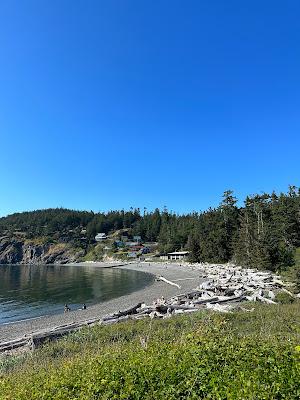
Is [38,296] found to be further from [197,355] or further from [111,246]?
[111,246]

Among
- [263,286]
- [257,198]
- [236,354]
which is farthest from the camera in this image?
[257,198]

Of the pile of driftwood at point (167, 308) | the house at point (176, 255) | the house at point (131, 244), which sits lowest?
the pile of driftwood at point (167, 308)

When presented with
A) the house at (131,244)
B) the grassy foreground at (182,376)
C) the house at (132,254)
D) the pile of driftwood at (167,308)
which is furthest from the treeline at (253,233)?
the house at (131,244)

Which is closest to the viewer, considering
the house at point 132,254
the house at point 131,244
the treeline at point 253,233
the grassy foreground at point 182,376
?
the grassy foreground at point 182,376

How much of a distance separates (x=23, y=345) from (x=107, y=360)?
14200 mm

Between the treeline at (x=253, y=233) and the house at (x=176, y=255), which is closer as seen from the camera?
the treeline at (x=253, y=233)

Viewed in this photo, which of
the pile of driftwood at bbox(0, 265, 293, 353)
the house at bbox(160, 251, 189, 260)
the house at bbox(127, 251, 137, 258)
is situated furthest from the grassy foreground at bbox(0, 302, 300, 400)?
the house at bbox(127, 251, 137, 258)

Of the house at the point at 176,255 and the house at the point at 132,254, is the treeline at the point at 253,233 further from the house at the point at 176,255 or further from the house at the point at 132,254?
the house at the point at 132,254

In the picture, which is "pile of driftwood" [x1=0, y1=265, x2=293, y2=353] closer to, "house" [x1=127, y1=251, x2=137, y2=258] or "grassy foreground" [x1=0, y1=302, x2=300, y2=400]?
"grassy foreground" [x1=0, y1=302, x2=300, y2=400]

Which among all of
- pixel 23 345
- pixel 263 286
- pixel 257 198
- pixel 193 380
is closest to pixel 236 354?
pixel 193 380

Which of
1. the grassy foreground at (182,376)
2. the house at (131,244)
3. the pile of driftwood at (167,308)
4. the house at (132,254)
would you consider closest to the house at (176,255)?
the house at (132,254)

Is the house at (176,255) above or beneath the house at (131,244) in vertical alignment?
beneath

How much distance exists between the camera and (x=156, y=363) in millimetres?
8016

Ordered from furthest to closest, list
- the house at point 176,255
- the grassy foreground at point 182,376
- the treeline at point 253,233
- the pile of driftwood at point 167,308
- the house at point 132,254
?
the house at point 132,254 → the house at point 176,255 → the treeline at point 253,233 → the pile of driftwood at point 167,308 → the grassy foreground at point 182,376
